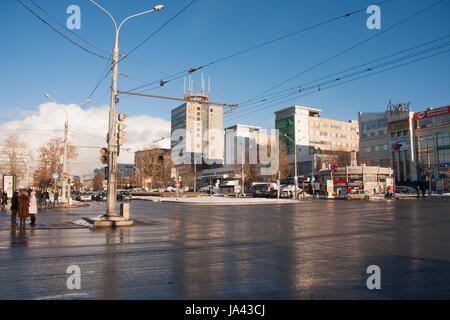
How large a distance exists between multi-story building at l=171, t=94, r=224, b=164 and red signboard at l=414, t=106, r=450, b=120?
81.1 metres

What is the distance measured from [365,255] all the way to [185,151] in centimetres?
13782

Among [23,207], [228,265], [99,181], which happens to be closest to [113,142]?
[23,207]

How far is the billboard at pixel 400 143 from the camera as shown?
78.6 m

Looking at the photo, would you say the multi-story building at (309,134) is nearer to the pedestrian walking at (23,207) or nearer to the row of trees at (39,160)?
the row of trees at (39,160)

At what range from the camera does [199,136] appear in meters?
152

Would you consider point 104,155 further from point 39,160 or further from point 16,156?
point 16,156

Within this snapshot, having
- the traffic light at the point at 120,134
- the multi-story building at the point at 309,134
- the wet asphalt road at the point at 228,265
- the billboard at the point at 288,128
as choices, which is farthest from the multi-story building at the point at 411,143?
the wet asphalt road at the point at 228,265

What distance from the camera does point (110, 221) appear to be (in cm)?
1530

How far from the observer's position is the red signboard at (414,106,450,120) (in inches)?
2859

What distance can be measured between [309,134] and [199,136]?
181ft

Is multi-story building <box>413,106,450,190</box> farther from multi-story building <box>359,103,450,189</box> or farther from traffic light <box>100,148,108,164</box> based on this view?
traffic light <box>100,148,108,164</box>

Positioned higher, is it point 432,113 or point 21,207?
point 432,113
